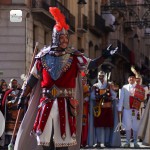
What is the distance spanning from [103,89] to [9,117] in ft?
6.94

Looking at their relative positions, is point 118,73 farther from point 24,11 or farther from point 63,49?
point 63,49

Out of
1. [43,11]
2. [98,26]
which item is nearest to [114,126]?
[43,11]

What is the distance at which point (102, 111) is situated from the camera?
1603 centimetres

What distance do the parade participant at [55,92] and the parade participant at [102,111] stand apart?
A: 21.5ft

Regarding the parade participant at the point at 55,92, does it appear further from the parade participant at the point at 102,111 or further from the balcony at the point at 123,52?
the balcony at the point at 123,52

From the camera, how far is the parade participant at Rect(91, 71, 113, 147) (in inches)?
617

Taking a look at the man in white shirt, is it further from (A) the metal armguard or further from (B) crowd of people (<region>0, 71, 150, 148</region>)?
(A) the metal armguard

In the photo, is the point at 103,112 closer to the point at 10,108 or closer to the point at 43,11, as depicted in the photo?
the point at 10,108

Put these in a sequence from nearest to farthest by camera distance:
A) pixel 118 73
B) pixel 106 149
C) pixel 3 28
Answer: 1. pixel 106 149
2. pixel 3 28
3. pixel 118 73

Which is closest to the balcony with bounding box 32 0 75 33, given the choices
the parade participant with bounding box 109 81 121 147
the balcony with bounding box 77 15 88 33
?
the balcony with bounding box 77 15 88 33

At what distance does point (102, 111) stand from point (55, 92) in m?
7.27

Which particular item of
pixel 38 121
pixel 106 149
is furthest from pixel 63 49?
pixel 106 149

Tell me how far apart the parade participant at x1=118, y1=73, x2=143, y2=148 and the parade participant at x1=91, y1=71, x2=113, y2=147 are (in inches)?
15.2

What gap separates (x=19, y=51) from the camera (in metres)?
25.8
